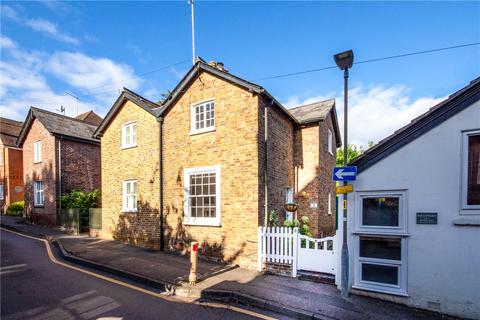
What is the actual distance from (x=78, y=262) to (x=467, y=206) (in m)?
11.5

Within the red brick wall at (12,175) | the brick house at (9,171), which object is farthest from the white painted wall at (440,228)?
the brick house at (9,171)

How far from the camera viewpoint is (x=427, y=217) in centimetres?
597

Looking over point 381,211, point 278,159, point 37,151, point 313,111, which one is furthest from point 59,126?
point 381,211

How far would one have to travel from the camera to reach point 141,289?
23.8 feet

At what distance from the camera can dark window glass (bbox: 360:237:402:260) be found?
6.34 meters

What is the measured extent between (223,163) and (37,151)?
17.7 m

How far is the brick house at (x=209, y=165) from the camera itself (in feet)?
31.4

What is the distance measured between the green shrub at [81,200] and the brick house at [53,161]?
0.66 meters

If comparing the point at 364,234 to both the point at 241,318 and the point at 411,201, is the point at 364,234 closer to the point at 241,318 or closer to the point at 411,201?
the point at 411,201

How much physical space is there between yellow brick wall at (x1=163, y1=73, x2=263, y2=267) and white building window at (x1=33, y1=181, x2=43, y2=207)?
45.6ft

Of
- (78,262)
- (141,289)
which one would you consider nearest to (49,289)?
(141,289)

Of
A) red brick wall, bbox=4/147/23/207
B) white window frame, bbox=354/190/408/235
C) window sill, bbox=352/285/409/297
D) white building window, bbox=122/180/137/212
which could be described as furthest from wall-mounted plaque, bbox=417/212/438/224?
red brick wall, bbox=4/147/23/207

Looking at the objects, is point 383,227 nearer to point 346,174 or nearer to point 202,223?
point 346,174

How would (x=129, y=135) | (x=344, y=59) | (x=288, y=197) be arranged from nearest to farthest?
(x=344, y=59) < (x=288, y=197) < (x=129, y=135)
